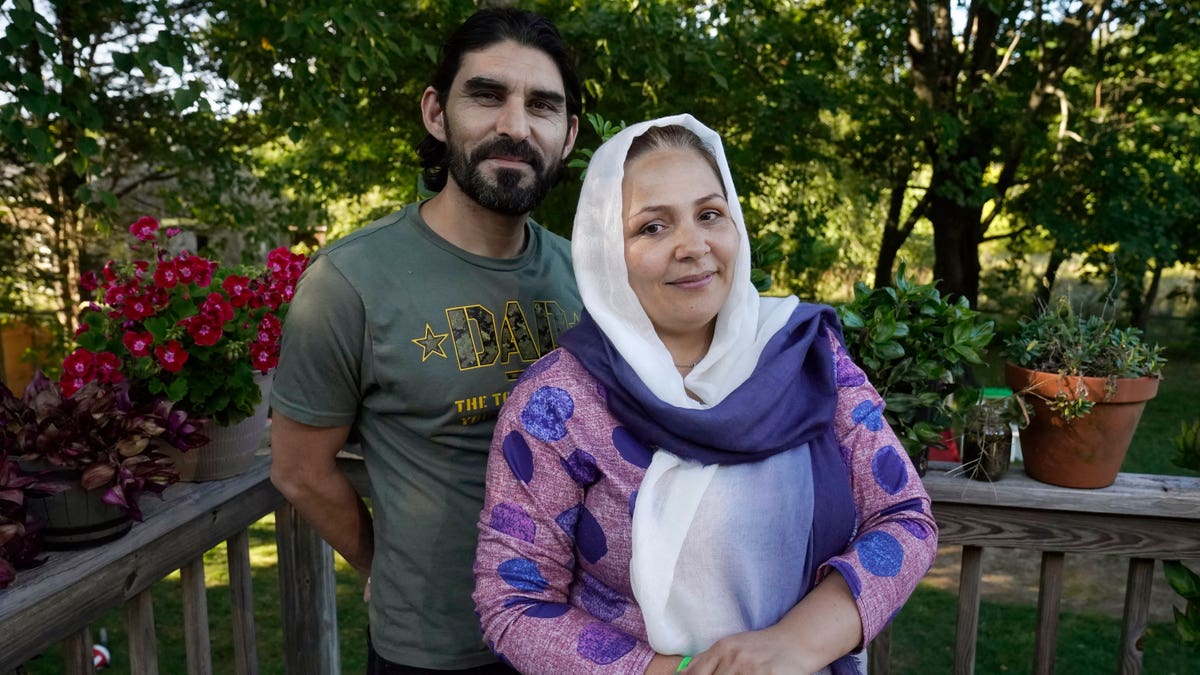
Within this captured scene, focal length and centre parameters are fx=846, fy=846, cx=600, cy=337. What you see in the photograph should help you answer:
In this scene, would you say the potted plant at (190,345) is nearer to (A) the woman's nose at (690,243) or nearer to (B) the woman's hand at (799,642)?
(A) the woman's nose at (690,243)

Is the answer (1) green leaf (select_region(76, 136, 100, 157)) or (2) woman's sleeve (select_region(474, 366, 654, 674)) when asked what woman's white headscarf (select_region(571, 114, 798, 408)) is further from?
(1) green leaf (select_region(76, 136, 100, 157))

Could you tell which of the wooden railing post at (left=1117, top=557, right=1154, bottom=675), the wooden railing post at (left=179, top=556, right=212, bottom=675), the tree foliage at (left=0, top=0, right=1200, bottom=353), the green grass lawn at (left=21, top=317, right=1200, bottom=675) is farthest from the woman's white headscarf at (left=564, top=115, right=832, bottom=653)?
the green grass lawn at (left=21, top=317, right=1200, bottom=675)

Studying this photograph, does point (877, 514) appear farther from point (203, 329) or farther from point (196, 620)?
point (196, 620)

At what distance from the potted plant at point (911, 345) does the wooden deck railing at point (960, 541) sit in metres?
0.18

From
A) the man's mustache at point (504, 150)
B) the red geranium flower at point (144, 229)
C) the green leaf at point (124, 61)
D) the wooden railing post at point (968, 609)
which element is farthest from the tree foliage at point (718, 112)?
the wooden railing post at point (968, 609)

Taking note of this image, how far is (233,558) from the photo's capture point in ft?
6.93

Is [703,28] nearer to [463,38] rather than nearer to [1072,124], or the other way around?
[463,38]

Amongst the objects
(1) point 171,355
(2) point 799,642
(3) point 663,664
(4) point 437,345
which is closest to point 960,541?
(2) point 799,642

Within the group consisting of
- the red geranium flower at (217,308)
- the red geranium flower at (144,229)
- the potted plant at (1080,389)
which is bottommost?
the potted plant at (1080,389)

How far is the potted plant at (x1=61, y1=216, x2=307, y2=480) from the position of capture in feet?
6.05

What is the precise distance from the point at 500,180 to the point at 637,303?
16.5 inches

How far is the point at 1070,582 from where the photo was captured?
541cm

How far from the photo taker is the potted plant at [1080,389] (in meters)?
1.85

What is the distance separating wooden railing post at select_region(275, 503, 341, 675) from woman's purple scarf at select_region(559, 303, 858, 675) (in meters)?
1.25
